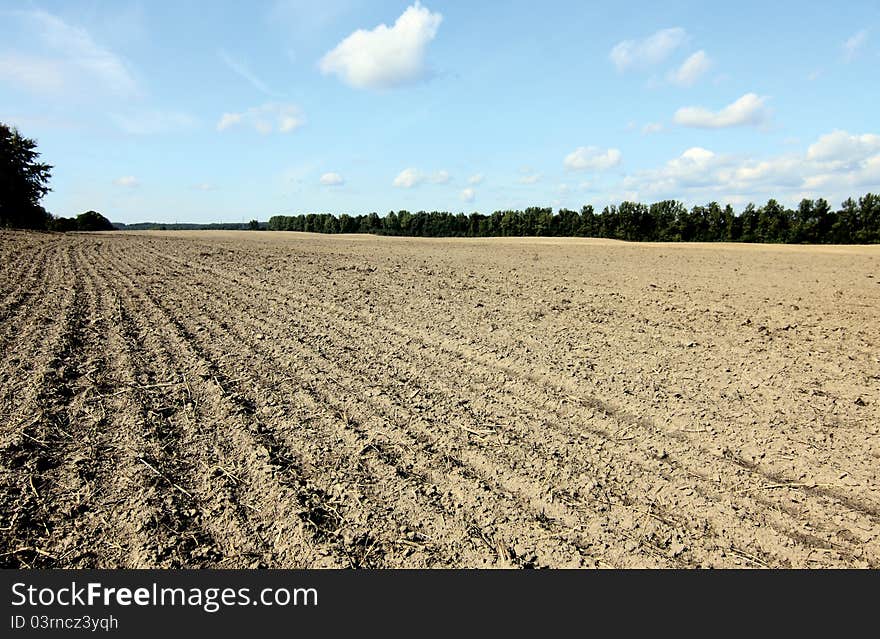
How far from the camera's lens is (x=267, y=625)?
2.55m

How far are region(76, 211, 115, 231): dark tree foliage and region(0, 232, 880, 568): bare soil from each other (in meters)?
107

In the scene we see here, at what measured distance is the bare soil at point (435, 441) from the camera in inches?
117

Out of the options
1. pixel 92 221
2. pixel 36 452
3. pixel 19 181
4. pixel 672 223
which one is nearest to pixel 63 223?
pixel 92 221

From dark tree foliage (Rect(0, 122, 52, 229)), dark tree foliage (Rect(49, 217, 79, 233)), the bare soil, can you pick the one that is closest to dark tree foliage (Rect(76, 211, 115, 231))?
dark tree foliage (Rect(49, 217, 79, 233))

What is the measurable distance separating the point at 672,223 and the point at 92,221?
4113 inches

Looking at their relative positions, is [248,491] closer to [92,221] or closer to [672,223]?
[672,223]

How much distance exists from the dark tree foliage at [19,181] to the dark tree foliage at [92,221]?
46.2m

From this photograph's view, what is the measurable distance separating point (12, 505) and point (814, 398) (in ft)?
22.6

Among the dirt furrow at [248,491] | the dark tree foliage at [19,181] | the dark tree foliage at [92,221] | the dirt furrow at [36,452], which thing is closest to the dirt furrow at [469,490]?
the dirt furrow at [248,491]

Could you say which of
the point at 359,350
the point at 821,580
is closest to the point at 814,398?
the point at 821,580

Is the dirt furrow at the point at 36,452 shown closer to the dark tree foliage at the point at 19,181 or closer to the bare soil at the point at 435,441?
the bare soil at the point at 435,441

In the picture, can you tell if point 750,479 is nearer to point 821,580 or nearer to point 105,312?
point 821,580

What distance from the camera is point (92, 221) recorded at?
98312mm

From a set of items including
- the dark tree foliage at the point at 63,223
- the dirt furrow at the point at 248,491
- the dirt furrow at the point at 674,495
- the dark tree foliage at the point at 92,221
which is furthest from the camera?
the dark tree foliage at the point at 92,221
